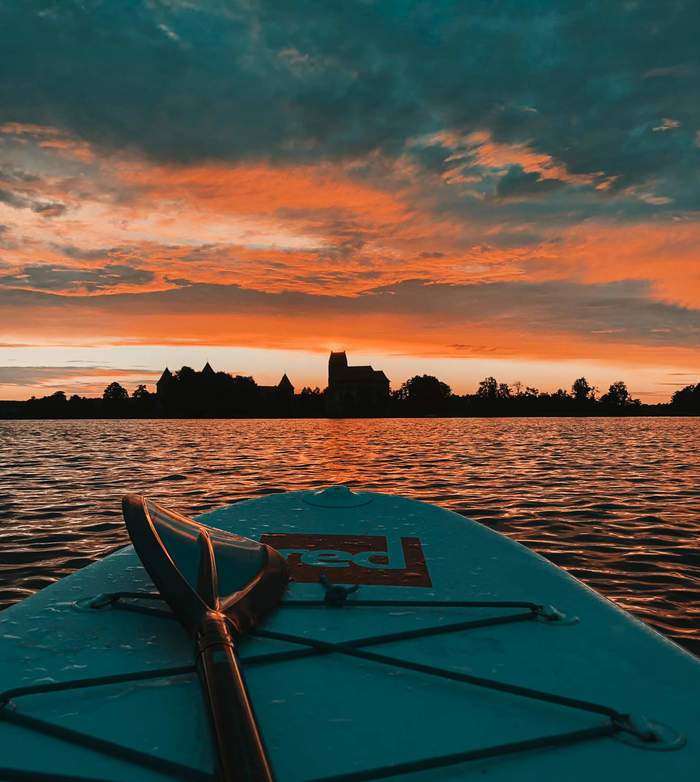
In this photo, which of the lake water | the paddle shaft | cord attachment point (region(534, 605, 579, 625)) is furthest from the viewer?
the lake water

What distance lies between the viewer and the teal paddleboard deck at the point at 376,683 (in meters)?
1.45

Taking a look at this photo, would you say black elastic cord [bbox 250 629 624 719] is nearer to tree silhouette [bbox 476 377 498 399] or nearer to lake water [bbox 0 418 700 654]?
lake water [bbox 0 418 700 654]

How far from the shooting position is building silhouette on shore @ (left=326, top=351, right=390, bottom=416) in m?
123

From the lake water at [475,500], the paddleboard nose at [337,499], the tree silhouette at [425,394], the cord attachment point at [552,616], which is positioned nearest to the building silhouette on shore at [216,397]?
the tree silhouette at [425,394]

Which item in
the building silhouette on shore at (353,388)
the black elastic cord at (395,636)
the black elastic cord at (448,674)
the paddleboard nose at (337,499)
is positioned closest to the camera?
the black elastic cord at (448,674)

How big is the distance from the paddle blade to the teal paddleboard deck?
115 mm

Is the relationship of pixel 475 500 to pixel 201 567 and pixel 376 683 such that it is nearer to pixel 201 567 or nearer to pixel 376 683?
pixel 201 567

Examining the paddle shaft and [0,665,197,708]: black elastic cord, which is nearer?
the paddle shaft

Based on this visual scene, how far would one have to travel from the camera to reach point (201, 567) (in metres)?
2.41

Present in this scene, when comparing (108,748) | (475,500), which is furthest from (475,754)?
(475,500)

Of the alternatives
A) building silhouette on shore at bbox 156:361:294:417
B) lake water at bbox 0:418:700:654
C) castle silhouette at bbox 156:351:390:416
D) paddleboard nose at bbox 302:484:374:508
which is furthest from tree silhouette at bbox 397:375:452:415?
paddleboard nose at bbox 302:484:374:508

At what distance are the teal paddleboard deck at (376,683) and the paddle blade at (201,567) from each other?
0.12 meters

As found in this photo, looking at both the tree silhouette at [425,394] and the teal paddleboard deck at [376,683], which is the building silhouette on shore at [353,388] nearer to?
the tree silhouette at [425,394]

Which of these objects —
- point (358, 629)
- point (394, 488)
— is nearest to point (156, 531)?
point (358, 629)
